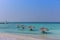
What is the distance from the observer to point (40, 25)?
4.50 ft

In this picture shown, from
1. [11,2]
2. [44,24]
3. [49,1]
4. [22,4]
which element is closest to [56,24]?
[44,24]

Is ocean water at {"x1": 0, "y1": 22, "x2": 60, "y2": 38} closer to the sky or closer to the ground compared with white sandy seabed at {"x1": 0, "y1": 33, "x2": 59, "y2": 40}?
closer to the sky

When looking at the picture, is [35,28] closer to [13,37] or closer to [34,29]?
[34,29]

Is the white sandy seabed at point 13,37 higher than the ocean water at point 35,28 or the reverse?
the reverse

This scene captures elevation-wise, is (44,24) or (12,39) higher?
(44,24)

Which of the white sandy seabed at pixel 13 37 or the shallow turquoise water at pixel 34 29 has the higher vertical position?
the shallow turquoise water at pixel 34 29

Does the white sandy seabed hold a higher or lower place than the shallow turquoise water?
lower

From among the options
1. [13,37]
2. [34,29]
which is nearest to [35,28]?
[34,29]

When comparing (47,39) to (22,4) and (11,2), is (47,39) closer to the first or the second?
(22,4)

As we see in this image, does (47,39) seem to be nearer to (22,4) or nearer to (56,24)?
(56,24)

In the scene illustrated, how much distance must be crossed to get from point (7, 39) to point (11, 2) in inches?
19.6

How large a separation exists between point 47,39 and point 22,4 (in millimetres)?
564

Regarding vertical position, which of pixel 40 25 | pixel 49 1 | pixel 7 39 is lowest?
pixel 7 39

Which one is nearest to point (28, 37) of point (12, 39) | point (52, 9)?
point (12, 39)
